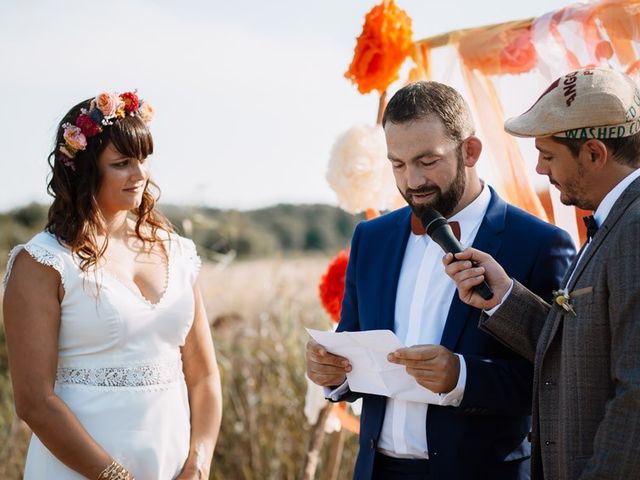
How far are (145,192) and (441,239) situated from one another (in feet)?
Answer: 4.65

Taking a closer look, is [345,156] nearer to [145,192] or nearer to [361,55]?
[361,55]

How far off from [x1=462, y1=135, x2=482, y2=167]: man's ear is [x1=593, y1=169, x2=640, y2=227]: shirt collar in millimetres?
703

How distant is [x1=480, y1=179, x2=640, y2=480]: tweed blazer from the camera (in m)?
2.17

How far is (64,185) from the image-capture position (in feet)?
10.9

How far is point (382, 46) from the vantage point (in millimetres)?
4250

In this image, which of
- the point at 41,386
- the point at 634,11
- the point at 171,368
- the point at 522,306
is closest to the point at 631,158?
the point at 522,306

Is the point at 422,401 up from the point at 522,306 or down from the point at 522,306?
down

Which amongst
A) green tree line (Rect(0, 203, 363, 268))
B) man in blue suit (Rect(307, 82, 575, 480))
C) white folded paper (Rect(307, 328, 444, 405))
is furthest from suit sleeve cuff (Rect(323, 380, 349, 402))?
green tree line (Rect(0, 203, 363, 268))

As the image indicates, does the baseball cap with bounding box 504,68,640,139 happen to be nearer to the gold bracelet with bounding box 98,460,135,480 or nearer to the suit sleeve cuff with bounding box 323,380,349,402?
the suit sleeve cuff with bounding box 323,380,349,402

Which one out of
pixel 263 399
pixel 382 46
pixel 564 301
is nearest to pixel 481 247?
pixel 564 301

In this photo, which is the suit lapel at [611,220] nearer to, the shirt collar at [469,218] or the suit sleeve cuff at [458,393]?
the suit sleeve cuff at [458,393]

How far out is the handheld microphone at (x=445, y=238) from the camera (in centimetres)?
265

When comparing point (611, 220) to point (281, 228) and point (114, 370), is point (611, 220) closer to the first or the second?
point (114, 370)

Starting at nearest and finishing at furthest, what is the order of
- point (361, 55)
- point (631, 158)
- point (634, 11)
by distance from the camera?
point (631, 158)
point (634, 11)
point (361, 55)
